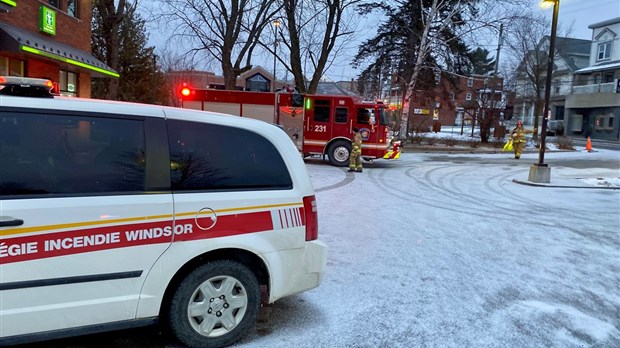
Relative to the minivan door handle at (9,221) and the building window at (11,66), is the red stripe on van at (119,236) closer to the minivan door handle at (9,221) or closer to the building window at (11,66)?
the minivan door handle at (9,221)

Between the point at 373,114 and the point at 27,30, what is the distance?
36.5 ft

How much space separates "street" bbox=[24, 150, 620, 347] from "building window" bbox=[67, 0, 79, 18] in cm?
1214

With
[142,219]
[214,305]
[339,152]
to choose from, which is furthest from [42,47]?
[214,305]

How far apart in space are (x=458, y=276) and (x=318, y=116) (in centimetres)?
1256

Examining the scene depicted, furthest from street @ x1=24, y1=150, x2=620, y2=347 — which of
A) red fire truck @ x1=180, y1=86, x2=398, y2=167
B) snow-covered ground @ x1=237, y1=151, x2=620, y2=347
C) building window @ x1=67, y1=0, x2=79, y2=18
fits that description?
building window @ x1=67, y1=0, x2=79, y2=18

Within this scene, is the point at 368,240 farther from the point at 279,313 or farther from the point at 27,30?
the point at 27,30

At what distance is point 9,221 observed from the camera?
2607mm

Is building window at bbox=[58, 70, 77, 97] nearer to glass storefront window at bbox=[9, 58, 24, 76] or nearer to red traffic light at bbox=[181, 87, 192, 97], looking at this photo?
glass storefront window at bbox=[9, 58, 24, 76]

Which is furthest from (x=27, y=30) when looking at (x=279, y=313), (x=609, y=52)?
(x=609, y=52)

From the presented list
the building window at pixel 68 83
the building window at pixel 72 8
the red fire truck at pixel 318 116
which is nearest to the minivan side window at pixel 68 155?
the red fire truck at pixel 318 116

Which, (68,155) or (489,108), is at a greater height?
(489,108)

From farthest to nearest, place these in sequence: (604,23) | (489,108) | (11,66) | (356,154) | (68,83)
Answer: (604,23) → (489,108) → (68,83) → (356,154) → (11,66)

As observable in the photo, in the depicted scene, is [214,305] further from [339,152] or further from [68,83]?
[68,83]

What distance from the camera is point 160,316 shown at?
3342 millimetres
